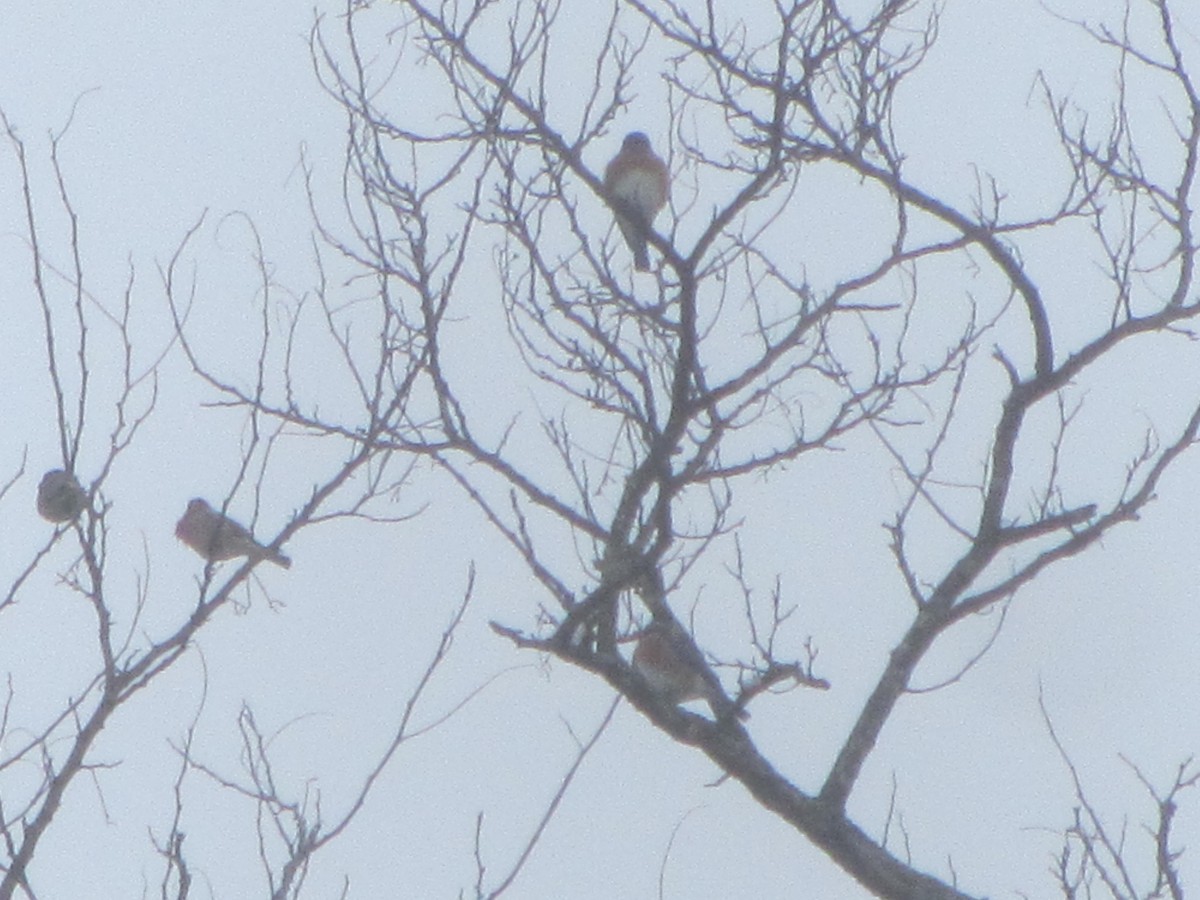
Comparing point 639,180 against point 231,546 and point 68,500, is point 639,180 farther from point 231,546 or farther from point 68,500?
point 68,500

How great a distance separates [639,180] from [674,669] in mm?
2475

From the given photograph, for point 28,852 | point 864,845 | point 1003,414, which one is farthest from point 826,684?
point 28,852

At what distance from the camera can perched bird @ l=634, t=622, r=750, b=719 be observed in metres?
5.20

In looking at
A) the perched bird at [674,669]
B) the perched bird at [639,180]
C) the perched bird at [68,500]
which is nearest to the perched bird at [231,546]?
the perched bird at [68,500]

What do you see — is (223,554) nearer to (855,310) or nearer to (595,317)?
(595,317)

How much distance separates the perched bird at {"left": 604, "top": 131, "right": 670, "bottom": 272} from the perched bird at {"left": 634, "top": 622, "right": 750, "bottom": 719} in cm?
109

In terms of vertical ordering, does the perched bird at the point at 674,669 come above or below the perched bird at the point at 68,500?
above

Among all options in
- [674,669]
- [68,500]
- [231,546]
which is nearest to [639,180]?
[674,669]

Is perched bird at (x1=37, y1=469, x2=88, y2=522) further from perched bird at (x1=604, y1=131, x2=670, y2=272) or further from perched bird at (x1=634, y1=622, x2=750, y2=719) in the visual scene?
perched bird at (x1=604, y1=131, x2=670, y2=272)

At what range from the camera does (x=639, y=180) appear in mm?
7652

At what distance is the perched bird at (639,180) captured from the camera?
6.24 m

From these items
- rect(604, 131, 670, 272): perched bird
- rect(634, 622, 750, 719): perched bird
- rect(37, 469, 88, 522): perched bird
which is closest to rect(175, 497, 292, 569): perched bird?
rect(37, 469, 88, 522): perched bird

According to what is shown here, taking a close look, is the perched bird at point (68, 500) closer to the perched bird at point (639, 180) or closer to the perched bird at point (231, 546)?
the perched bird at point (231, 546)

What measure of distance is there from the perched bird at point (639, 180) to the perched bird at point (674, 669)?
3.59ft
